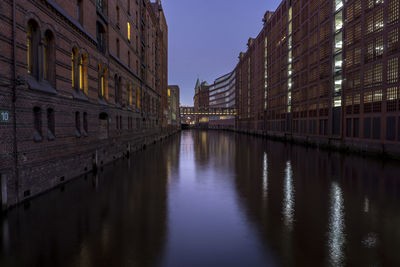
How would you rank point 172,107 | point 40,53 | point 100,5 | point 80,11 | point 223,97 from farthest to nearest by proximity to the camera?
1. point 223,97
2. point 172,107
3. point 100,5
4. point 80,11
5. point 40,53

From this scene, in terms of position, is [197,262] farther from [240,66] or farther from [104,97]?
[240,66]

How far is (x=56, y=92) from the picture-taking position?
12.5 meters

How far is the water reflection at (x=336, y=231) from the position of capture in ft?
18.4

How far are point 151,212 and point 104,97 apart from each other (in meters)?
15.0

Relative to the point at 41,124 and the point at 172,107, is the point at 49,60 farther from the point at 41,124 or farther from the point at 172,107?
the point at 172,107

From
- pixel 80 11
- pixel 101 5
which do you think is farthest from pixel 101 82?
pixel 101 5

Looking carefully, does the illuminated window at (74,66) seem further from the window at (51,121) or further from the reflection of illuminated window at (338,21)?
the reflection of illuminated window at (338,21)

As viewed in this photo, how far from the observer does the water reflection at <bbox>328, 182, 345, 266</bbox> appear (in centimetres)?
562

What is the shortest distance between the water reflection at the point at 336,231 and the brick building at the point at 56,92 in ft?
34.4

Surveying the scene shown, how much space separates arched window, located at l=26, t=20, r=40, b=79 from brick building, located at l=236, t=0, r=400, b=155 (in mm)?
28666

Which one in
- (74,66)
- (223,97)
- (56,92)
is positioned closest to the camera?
(56,92)

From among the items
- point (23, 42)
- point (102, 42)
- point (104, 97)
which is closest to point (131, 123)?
point (104, 97)

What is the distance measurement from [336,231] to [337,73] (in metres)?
35.2

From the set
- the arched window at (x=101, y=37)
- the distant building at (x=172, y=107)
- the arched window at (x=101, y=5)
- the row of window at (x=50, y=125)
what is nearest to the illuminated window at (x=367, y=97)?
the arched window at (x=101, y=37)
